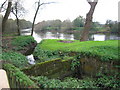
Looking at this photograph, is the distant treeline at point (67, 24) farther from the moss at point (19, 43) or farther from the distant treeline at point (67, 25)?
the moss at point (19, 43)

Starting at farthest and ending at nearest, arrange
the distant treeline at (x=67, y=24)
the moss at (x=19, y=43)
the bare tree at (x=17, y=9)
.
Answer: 1. the distant treeline at (x=67, y=24)
2. the bare tree at (x=17, y=9)
3. the moss at (x=19, y=43)

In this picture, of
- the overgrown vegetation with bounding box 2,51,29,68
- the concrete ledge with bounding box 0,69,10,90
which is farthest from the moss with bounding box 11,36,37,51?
the concrete ledge with bounding box 0,69,10,90

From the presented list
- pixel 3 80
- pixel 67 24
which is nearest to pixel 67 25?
pixel 67 24

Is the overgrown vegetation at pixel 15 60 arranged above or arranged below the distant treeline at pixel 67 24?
below

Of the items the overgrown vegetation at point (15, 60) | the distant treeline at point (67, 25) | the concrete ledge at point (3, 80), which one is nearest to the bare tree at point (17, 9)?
the overgrown vegetation at point (15, 60)

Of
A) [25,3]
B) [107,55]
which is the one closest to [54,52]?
[107,55]

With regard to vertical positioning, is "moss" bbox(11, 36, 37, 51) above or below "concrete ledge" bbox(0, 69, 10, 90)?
above

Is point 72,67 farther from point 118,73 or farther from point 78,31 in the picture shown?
point 78,31

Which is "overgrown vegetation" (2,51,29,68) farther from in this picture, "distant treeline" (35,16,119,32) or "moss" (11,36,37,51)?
"distant treeline" (35,16,119,32)

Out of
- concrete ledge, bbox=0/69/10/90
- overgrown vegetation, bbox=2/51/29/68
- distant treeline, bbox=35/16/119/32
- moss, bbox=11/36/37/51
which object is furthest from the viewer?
distant treeline, bbox=35/16/119/32

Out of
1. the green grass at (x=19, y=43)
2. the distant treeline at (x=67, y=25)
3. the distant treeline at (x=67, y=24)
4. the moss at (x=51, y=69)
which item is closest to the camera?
the moss at (x=51, y=69)

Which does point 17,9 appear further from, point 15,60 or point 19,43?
point 15,60

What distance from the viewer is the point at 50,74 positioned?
4.93 m

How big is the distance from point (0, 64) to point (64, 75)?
8.75 ft
